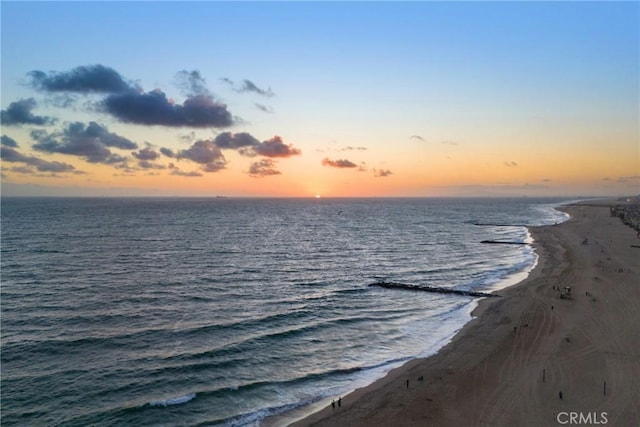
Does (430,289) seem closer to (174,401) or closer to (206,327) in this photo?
(206,327)

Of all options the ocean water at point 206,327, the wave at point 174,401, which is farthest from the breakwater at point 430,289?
the wave at point 174,401

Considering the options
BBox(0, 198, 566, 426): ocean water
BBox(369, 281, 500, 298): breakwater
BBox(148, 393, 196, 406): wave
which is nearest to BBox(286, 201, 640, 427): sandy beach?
BBox(0, 198, 566, 426): ocean water

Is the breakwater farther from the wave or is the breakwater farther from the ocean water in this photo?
the wave

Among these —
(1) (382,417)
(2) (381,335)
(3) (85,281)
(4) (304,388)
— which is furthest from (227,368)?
(3) (85,281)

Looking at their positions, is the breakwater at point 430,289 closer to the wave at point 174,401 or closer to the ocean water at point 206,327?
the ocean water at point 206,327

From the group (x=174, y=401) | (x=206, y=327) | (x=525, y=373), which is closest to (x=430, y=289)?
(x=525, y=373)

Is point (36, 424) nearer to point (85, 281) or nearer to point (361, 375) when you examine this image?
point (361, 375)
